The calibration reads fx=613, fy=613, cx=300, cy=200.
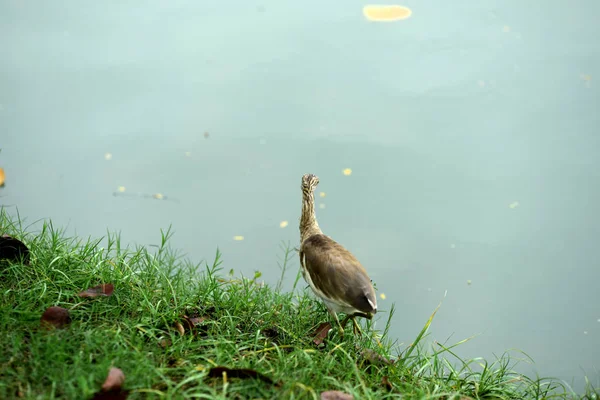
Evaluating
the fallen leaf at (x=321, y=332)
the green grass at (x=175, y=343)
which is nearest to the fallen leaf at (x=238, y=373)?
the green grass at (x=175, y=343)

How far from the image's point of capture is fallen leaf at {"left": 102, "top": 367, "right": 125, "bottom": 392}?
2355 mm

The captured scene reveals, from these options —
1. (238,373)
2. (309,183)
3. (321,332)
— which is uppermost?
(309,183)

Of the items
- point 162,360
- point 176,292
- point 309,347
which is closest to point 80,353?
point 162,360

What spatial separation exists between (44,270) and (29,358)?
0.93 meters

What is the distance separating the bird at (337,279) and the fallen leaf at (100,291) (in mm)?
1095

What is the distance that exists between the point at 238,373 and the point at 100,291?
1.01m

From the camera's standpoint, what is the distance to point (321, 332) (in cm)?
344

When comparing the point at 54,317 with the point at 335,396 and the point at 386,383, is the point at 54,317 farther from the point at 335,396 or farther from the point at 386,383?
the point at 386,383

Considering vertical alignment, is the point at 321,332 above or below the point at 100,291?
below

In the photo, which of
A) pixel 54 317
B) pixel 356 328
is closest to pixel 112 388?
pixel 54 317

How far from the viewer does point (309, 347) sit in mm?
3305

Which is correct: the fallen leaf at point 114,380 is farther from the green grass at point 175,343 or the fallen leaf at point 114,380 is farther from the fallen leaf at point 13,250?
the fallen leaf at point 13,250

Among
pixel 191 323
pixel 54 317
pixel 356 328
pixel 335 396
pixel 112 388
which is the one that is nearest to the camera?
pixel 112 388

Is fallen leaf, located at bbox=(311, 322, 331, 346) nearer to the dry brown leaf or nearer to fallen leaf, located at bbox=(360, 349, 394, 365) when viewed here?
fallen leaf, located at bbox=(360, 349, 394, 365)
